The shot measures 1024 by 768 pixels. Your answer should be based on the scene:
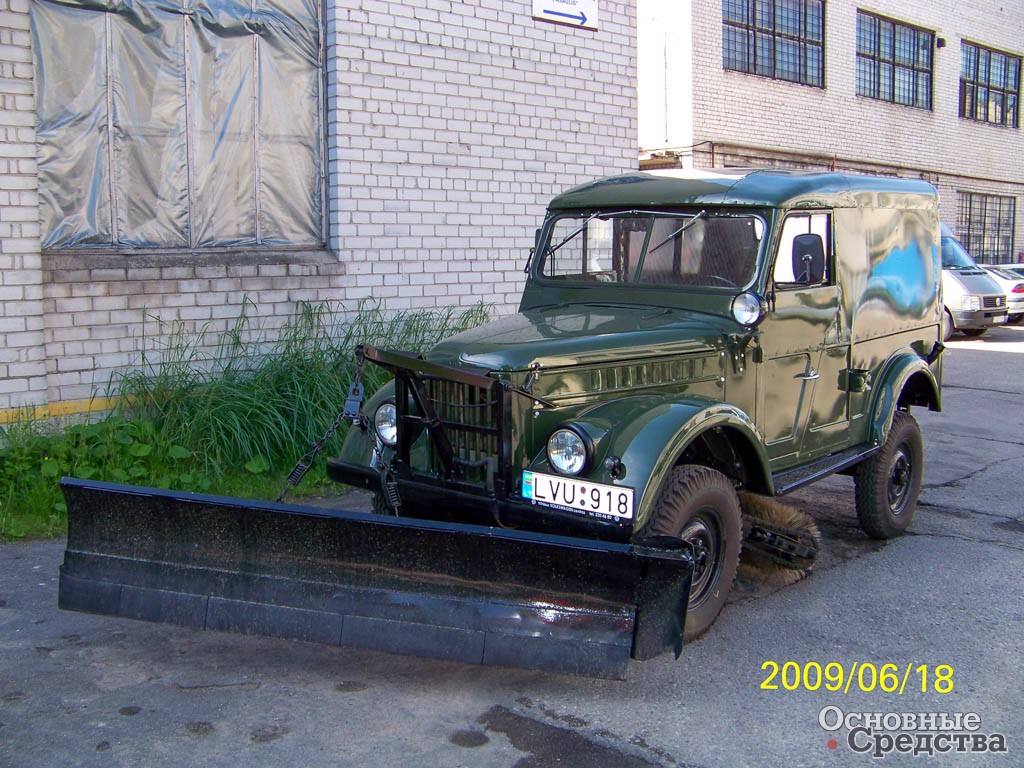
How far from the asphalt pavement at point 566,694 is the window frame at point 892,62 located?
53.4 ft

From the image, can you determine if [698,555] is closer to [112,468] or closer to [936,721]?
[936,721]

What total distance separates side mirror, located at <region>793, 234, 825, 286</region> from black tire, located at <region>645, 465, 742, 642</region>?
1.25 m

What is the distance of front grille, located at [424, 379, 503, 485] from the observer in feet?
13.6

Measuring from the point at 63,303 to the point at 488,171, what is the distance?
157 inches

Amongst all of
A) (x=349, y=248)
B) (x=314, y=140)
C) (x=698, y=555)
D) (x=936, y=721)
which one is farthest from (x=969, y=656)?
(x=314, y=140)

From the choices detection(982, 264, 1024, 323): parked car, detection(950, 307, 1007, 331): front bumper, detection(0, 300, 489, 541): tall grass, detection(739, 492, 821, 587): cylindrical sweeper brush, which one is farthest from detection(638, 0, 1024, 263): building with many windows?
detection(739, 492, 821, 587): cylindrical sweeper brush

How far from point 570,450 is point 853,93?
56.2ft

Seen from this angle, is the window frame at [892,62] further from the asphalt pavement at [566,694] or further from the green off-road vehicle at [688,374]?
the asphalt pavement at [566,694]

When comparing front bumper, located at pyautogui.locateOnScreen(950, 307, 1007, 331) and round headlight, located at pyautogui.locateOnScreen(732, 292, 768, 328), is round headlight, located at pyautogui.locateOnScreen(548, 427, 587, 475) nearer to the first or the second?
round headlight, located at pyautogui.locateOnScreen(732, 292, 768, 328)

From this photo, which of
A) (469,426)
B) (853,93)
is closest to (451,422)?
(469,426)

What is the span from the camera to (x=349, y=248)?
8352 millimetres

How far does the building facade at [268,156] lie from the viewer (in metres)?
6.84

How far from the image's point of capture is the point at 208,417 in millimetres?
6895

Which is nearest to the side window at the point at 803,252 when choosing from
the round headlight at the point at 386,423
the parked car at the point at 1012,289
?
the round headlight at the point at 386,423
